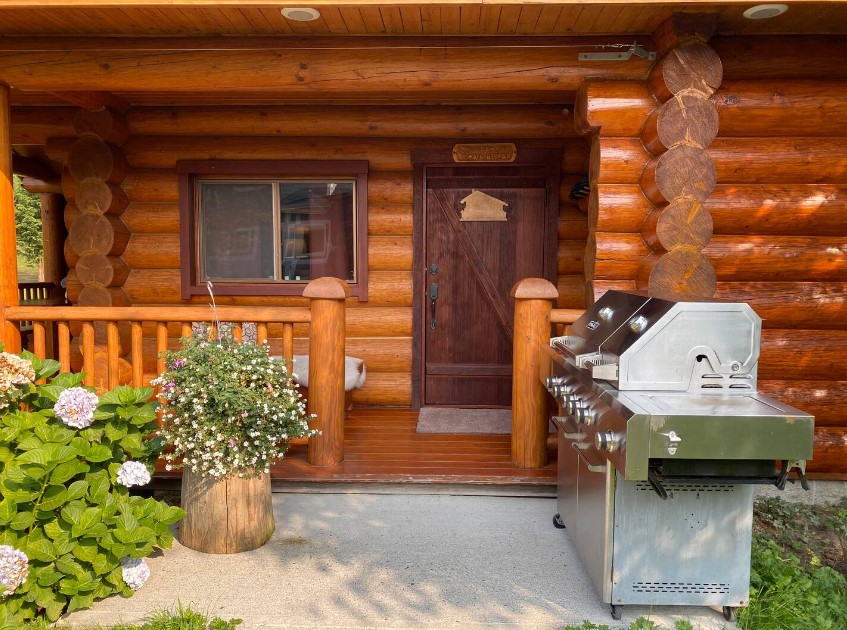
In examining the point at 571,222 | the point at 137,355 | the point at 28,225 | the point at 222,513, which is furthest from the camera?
the point at 28,225

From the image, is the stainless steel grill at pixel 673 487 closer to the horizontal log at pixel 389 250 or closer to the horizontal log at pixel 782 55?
the horizontal log at pixel 782 55

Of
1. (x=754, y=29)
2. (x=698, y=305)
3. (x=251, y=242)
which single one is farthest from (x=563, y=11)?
(x=251, y=242)

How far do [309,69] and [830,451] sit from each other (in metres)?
4.19

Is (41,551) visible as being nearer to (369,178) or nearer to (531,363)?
(531,363)

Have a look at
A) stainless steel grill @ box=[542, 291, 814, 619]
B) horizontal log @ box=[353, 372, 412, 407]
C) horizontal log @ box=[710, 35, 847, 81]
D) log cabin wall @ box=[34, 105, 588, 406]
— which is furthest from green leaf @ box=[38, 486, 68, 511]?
horizontal log @ box=[710, 35, 847, 81]

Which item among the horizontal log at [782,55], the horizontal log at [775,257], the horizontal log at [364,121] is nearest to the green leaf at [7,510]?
the horizontal log at [364,121]

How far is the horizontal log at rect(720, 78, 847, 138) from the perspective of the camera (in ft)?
12.7

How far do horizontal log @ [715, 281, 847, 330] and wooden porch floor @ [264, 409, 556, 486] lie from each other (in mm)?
1634

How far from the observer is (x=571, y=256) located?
18.3 ft

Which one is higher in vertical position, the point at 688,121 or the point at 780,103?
the point at 780,103

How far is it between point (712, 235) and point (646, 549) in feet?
7.22

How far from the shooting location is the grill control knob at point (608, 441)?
7.37 ft

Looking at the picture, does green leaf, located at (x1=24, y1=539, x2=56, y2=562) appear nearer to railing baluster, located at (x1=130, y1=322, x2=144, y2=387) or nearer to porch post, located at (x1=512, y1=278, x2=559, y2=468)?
railing baluster, located at (x1=130, y1=322, x2=144, y2=387)

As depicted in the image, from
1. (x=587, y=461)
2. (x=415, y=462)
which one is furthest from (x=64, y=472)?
(x=587, y=461)
